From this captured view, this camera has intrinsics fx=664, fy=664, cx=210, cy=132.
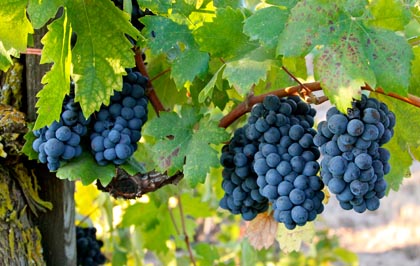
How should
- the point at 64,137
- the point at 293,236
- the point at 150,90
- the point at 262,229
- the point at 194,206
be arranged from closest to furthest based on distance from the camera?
1. the point at 64,137
2. the point at 150,90
3. the point at 262,229
4. the point at 293,236
5. the point at 194,206

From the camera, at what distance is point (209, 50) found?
1.26 meters

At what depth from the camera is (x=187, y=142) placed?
1.34 metres

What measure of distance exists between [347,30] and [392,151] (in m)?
0.47

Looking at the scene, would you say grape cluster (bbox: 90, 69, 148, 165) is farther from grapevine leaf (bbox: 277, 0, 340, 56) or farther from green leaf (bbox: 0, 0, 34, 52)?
grapevine leaf (bbox: 277, 0, 340, 56)

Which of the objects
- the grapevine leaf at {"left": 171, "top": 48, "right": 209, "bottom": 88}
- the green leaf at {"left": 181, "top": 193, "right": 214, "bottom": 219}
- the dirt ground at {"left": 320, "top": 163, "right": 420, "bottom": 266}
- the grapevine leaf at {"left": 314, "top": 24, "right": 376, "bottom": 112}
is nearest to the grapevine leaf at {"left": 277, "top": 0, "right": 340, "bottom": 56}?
the grapevine leaf at {"left": 314, "top": 24, "right": 376, "bottom": 112}

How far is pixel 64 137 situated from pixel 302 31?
1.70 ft

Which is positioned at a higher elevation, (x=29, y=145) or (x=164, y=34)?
(x=164, y=34)

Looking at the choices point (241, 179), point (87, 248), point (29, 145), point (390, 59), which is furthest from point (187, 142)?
point (87, 248)

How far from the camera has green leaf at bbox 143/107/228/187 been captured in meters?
1.28

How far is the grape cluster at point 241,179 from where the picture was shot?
1330 mm

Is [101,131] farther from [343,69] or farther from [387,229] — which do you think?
[387,229]

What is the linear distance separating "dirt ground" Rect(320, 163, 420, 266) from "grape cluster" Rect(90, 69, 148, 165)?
4.39 metres

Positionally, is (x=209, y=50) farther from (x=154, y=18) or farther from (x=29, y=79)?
(x=29, y=79)

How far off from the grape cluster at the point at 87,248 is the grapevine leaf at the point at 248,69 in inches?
32.3
